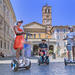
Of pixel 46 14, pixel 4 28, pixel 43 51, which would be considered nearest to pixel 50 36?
pixel 46 14

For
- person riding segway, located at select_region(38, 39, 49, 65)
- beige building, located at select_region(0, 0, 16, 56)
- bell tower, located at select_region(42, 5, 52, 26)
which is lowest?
person riding segway, located at select_region(38, 39, 49, 65)

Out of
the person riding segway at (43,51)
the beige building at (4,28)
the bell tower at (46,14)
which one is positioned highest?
the bell tower at (46,14)

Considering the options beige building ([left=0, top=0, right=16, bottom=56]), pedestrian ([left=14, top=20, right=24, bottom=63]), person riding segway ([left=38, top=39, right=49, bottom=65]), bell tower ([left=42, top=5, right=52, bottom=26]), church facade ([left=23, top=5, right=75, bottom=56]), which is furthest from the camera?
bell tower ([left=42, top=5, right=52, bottom=26])

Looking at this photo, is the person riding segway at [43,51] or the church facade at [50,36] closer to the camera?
the person riding segway at [43,51]

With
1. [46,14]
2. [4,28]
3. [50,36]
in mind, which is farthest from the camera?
[46,14]

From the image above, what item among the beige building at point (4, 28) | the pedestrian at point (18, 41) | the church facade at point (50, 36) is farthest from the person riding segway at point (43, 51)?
the church facade at point (50, 36)

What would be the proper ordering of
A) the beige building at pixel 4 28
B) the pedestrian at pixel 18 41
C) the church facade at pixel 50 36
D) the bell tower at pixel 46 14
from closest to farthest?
1. the pedestrian at pixel 18 41
2. the beige building at pixel 4 28
3. the church facade at pixel 50 36
4. the bell tower at pixel 46 14

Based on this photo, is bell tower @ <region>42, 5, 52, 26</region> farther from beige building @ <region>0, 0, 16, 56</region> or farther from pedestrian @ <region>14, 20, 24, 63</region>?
pedestrian @ <region>14, 20, 24, 63</region>

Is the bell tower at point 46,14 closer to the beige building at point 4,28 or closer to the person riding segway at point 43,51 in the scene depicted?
the beige building at point 4,28

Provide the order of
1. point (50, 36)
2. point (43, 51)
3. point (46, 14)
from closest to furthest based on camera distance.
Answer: point (43, 51), point (50, 36), point (46, 14)

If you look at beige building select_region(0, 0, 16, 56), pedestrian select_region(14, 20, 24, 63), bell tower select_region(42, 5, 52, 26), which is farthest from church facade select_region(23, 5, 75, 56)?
pedestrian select_region(14, 20, 24, 63)

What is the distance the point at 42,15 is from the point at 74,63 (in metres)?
82.3

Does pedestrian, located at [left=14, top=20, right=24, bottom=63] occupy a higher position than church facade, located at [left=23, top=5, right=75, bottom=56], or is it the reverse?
church facade, located at [left=23, top=5, right=75, bottom=56]

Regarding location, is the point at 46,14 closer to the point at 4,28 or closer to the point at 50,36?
the point at 50,36
